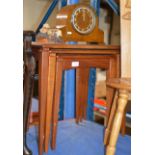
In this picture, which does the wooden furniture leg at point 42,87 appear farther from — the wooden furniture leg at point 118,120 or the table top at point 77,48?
the wooden furniture leg at point 118,120

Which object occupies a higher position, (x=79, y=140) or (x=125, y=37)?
(x=125, y=37)

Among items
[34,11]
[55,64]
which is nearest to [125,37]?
[55,64]

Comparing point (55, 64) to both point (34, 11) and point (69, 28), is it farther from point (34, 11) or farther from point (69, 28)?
point (34, 11)

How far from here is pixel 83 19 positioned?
1.44 m

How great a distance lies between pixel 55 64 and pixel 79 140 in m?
0.48

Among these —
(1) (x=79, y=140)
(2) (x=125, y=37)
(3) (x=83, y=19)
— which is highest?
(3) (x=83, y=19)

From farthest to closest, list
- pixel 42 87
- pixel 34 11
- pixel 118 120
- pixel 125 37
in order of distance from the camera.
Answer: pixel 34 11 < pixel 125 37 < pixel 42 87 < pixel 118 120

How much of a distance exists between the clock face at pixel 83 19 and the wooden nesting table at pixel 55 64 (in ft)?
0.57

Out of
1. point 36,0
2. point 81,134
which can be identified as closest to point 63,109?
point 81,134

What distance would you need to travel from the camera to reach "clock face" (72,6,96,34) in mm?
1406

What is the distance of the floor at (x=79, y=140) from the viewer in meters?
1.30
